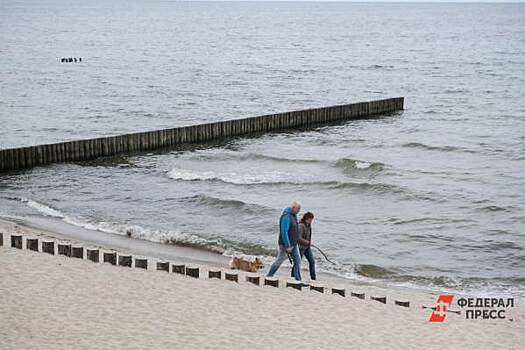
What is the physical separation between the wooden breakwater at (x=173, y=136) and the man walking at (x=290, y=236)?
18.0 metres

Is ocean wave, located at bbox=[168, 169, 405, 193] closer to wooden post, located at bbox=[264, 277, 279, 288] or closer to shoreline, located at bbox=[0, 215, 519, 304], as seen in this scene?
shoreline, located at bbox=[0, 215, 519, 304]

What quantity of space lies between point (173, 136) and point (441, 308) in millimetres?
24278

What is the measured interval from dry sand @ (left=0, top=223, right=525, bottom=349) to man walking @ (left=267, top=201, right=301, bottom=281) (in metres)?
1.17

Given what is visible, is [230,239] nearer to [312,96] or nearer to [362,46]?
[312,96]

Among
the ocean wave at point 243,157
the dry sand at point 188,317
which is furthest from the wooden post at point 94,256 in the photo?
the ocean wave at point 243,157

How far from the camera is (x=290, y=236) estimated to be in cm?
1792

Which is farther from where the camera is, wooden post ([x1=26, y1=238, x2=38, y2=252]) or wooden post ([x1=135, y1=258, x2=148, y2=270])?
wooden post ([x1=26, y1=238, x2=38, y2=252])

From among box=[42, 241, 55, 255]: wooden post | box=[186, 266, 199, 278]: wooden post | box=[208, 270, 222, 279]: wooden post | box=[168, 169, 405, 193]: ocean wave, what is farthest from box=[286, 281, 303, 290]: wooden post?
box=[168, 169, 405, 193]: ocean wave

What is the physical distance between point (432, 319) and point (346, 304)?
64.6 inches

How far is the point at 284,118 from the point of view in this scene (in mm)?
45875

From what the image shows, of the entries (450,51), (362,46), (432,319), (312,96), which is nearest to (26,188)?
(432,319)

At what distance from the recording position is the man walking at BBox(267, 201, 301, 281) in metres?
17.5

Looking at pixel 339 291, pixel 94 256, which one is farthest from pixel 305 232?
pixel 94 256

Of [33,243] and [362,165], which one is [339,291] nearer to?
[33,243]
